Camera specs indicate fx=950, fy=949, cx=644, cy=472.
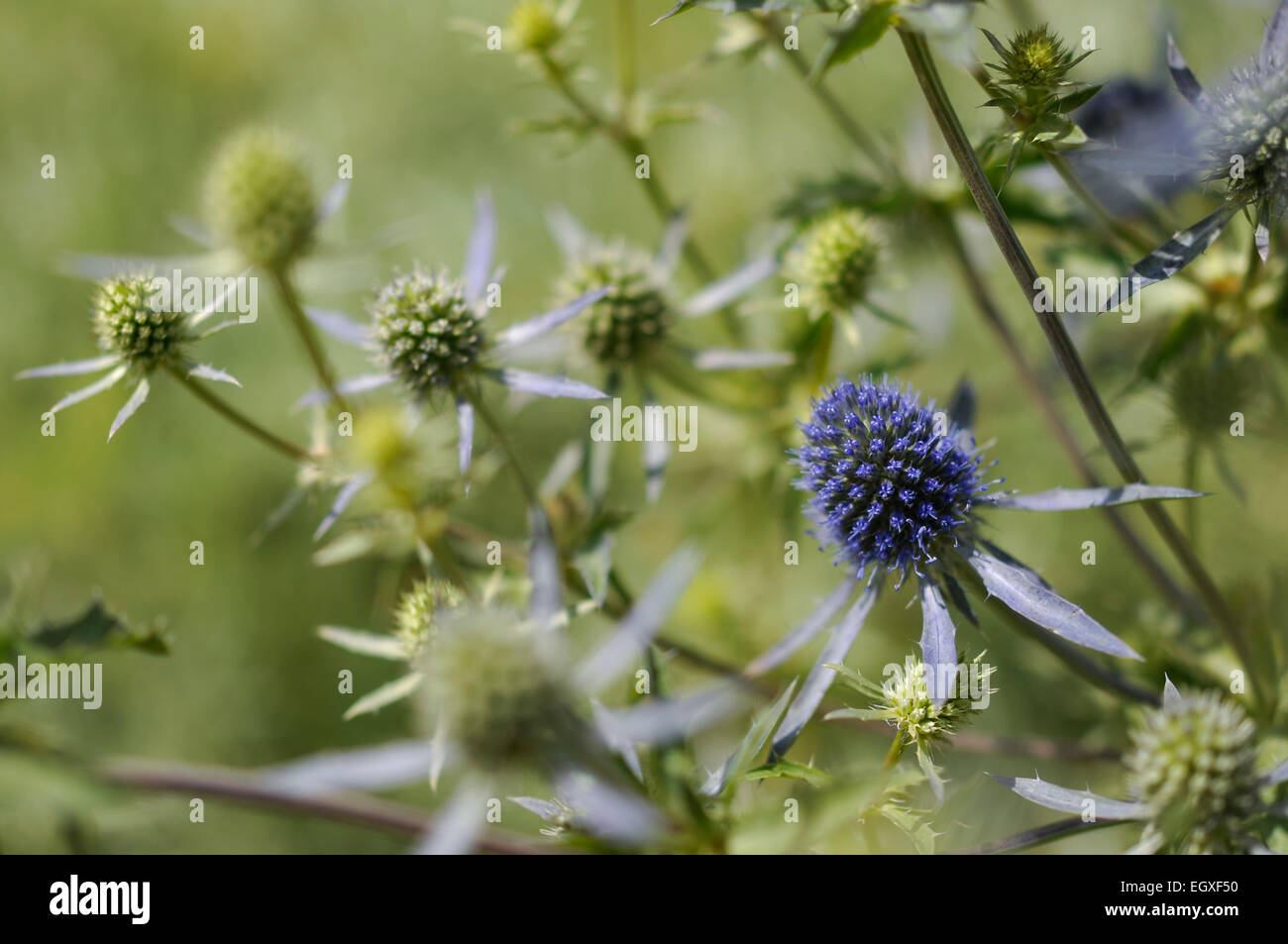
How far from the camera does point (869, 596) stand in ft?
6.06

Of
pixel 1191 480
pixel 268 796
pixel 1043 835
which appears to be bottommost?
pixel 1043 835

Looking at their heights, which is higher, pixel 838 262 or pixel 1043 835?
pixel 838 262

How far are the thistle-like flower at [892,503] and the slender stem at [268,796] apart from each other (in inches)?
27.5

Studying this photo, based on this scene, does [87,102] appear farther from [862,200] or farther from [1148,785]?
[1148,785]

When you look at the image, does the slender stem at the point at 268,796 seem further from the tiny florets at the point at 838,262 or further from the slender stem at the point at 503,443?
the tiny florets at the point at 838,262

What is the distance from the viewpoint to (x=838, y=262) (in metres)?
2.28

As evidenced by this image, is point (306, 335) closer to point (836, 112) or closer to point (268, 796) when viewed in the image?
point (268, 796)

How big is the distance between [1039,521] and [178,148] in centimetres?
387

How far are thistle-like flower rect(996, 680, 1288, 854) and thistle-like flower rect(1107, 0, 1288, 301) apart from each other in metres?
0.72

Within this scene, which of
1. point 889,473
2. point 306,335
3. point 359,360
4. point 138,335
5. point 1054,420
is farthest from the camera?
point 359,360

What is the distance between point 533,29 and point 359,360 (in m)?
1.72

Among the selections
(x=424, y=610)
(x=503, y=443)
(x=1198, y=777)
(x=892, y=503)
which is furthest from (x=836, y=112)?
(x=1198, y=777)

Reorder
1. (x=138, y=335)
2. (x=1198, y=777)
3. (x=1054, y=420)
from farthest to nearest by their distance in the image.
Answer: (x=1054, y=420), (x=138, y=335), (x=1198, y=777)
